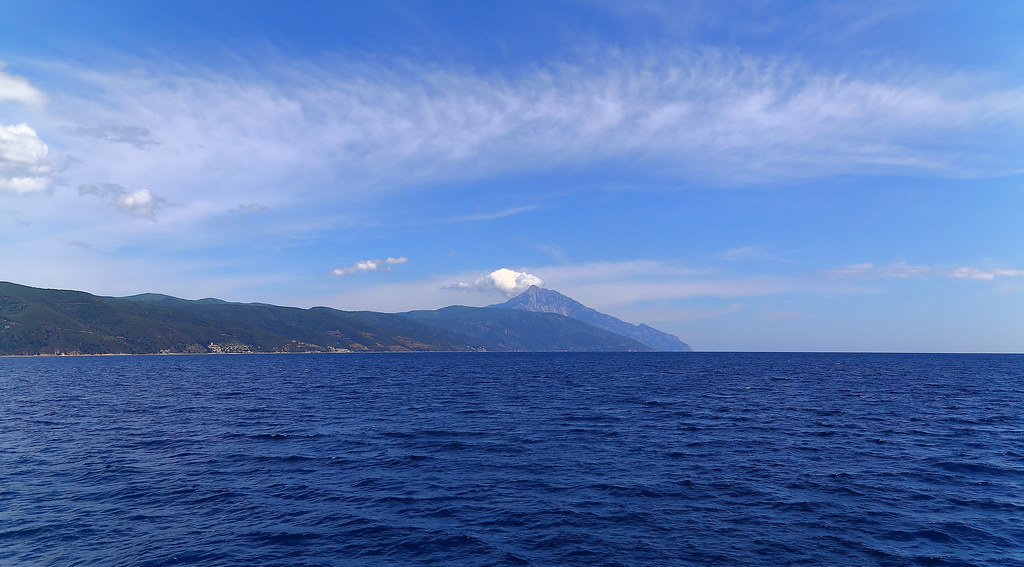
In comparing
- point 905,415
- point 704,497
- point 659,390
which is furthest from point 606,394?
point 704,497

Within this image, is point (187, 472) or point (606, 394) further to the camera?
point (606, 394)

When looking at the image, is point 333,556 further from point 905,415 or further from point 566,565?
point 905,415

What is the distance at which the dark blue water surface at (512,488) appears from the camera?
27359 millimetres

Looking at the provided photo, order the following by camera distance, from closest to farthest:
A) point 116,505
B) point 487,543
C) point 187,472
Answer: point 487,543, point 116,505, point 187,472

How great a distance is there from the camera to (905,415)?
73562 millimetres

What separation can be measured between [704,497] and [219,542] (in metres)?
31.9

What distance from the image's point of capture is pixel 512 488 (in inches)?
1490

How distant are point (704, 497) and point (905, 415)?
59120 mm

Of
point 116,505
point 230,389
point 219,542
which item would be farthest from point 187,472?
point 230,389

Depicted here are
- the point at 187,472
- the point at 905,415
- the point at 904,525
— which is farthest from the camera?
the point at 905,415

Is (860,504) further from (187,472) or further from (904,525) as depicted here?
(187,472)

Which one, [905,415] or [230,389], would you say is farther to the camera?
[230,389]

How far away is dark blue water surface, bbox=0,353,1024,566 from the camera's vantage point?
89.8ft

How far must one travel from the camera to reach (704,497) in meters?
35.7
